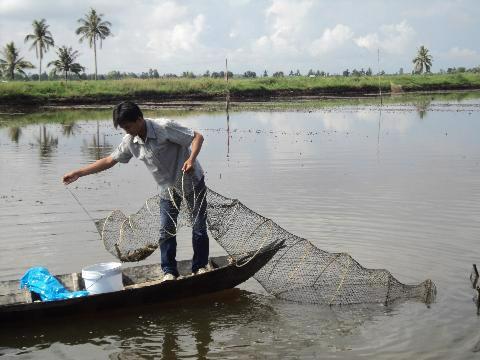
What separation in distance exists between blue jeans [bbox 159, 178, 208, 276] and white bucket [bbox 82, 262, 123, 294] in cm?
52

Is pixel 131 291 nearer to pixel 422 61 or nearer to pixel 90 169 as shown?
pixel 90 169

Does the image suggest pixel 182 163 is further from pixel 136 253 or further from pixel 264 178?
pixel 264 178

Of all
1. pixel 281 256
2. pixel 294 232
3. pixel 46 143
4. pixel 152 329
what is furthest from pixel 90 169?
pixel 46 143

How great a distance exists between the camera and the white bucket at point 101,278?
589 centimetres

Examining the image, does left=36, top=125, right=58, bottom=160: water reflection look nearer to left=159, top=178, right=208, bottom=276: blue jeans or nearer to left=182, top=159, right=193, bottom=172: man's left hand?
→ left=159, top=178, right=208, bottom=276: blue jeans

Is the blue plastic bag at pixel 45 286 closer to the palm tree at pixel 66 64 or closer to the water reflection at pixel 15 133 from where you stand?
the water reflection at pixel 15 133

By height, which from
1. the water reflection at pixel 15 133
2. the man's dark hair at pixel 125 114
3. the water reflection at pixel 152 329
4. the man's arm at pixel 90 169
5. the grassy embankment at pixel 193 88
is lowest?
the water reflection at pixel 152 329

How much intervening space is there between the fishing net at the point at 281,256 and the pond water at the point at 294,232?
0.61 feet

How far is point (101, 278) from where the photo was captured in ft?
19.4

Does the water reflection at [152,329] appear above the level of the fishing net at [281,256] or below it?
below

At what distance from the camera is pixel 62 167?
1548 cm

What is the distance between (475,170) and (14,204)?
381 inches

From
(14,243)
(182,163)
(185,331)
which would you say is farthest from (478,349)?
(14,243)

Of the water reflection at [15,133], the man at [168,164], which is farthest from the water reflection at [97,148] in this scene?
the man at [168,164]
